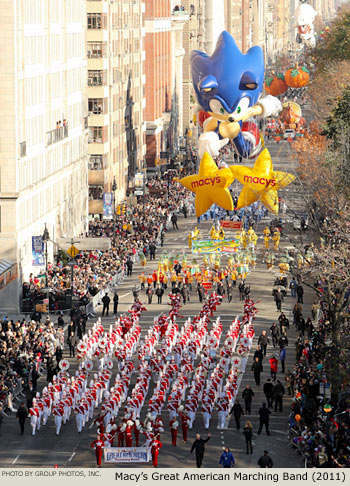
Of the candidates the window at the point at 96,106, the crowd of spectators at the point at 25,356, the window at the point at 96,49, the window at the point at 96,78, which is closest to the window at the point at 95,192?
the window at the point at 96,106

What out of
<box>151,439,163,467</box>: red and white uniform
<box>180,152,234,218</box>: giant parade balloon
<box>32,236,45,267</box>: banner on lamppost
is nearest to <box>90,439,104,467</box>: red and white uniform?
<box>151,439,163,467</box>: red and white uniform

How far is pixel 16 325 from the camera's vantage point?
60969 mm

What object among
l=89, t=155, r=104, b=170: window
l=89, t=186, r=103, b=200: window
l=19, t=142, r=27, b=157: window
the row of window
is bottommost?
Result: l=89, t=186, r=103, b=200: window

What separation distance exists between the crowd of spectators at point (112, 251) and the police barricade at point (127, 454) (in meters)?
24.7

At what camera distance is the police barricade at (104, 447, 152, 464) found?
45.6 meters

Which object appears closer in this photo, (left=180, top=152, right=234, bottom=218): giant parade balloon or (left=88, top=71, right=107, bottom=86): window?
(left=180, top=152, right=234, bottom=218): giant parade balloon

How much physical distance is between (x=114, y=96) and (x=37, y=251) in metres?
37.8

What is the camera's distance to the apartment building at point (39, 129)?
245 ft

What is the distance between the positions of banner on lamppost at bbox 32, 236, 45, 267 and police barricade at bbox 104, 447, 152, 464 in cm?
2967

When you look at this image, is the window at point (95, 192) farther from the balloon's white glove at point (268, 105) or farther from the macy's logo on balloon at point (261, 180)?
the macy's logo on balloon at point (261, 180)

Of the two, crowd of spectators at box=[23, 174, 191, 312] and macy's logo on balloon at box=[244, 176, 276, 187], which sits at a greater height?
macy's logo on balloon at box=[244, 176, 276, 187]

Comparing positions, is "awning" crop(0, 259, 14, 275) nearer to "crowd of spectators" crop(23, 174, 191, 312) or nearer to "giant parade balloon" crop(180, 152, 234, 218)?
"crowd of spectators" crop(23, 174, 191, 312)

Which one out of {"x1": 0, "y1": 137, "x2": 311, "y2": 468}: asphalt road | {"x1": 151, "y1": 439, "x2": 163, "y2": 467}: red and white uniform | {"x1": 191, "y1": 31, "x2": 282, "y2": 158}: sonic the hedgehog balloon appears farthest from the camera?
{"x1": 191, "y1": 31, "x2": 282, "y2": 158}: sonic the hedgehog balloon

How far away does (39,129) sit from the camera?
82375 millimetres
